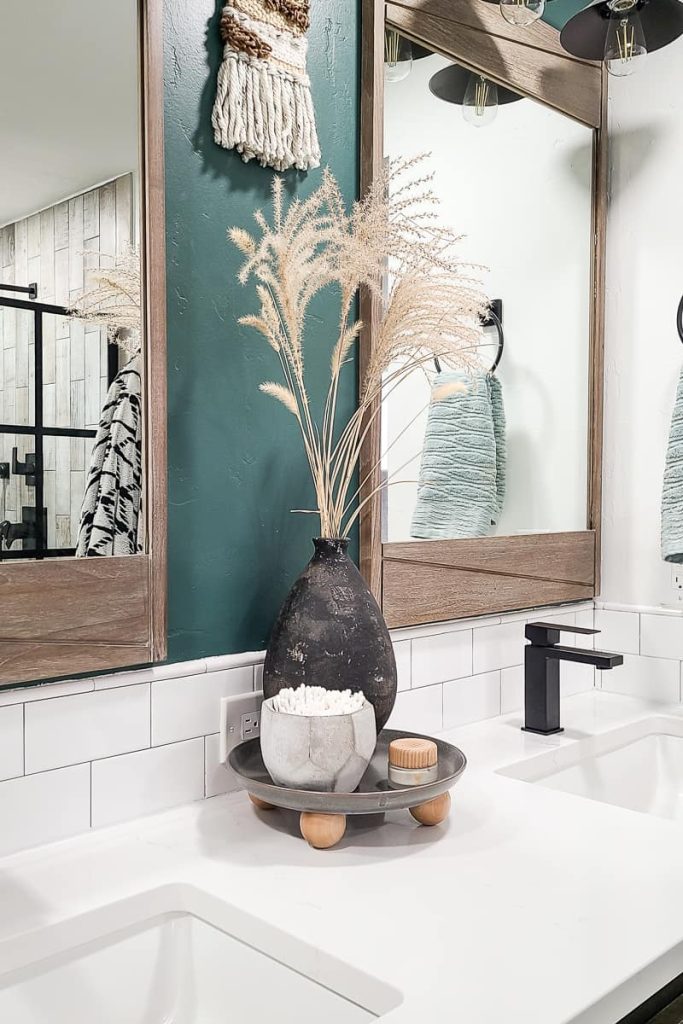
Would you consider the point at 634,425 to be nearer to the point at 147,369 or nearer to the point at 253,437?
the point at 253,437

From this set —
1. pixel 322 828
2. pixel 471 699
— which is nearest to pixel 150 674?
pixel 322 828

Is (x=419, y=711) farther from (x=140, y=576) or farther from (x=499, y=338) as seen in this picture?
(x=499, y=338)

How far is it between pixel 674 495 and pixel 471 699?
530 mm

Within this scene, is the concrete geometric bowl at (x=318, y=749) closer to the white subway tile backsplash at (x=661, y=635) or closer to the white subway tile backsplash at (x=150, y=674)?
the white subway tile backsplash at (x=150, y=674)

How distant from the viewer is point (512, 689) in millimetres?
1674

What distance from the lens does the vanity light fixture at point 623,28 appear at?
60.2 inches

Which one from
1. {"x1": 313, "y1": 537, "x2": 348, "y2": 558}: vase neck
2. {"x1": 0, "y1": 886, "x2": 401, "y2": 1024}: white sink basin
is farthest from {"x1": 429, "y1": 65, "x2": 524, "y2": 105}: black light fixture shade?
{"x1": 0, "y1": 886, "x2": 401, "y2": 1024}: white sink basin

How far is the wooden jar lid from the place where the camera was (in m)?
1.06

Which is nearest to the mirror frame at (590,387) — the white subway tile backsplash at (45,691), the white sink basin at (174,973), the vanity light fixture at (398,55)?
the vanity light fixture at (398,55)

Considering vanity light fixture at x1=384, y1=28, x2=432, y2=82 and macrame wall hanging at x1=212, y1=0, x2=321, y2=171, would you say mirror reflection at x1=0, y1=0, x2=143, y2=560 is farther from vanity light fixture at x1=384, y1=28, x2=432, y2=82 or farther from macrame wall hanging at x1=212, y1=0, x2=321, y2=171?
vanity light fixture at x1=384, y1=28, x2=432, y2=82

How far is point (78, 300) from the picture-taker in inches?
40.7

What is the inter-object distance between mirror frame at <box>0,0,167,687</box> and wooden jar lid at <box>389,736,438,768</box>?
0.32 metres

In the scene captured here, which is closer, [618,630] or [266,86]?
[266,86]

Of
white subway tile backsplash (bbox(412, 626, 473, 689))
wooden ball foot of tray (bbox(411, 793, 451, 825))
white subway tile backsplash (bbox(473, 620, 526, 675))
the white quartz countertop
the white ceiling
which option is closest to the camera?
the white quartz countertop
